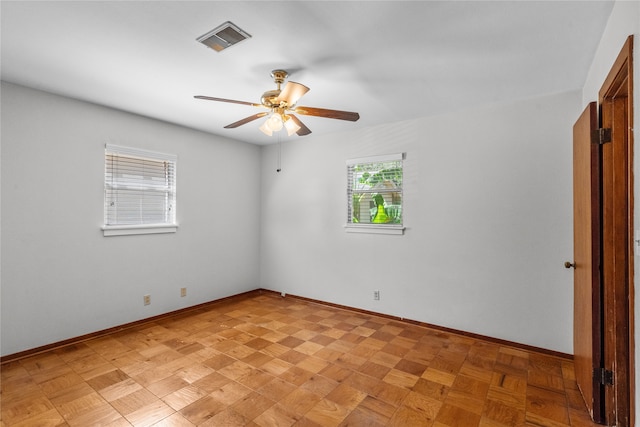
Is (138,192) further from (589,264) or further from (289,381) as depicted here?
(589,264)

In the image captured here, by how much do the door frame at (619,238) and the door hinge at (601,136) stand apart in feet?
0.09

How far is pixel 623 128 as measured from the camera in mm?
1771

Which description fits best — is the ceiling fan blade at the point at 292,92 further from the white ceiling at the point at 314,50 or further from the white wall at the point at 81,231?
the white wall at the point at 81,231

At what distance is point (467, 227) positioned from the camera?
3252mm

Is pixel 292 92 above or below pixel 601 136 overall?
above

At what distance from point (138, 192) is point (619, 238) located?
414 centimetres

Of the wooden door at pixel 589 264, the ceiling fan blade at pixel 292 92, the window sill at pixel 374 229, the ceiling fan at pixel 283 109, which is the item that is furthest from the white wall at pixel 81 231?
the wooden door at pixel 589 264

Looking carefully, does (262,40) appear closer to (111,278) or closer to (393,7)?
(393,7)

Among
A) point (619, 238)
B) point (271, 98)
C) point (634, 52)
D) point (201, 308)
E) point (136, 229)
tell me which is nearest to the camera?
point (634, 52)

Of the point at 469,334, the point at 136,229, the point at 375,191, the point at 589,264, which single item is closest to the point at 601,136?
the point at 589,264

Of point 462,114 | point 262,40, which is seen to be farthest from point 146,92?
point 462,114

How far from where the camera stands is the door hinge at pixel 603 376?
1.86 meters

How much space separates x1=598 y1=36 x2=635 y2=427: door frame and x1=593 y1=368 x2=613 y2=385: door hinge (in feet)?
0.08

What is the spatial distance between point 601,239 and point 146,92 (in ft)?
11.9
